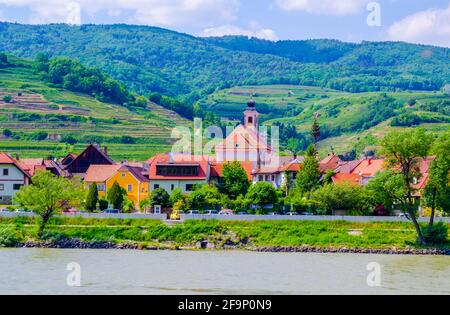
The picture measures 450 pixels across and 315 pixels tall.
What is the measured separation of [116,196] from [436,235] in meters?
20.3

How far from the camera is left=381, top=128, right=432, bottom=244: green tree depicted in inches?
2130

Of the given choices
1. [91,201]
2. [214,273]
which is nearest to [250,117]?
[91,201]

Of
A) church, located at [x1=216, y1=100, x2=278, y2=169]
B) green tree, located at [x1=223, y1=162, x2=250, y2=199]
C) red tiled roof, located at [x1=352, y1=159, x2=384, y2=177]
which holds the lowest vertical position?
green tree, located at [x1=223, y1=162, x2=250, y2=199]

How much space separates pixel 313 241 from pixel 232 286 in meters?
19.1

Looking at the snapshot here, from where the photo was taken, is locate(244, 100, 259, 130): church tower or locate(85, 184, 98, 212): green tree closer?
locate(85, 184, 98, 212): green tree

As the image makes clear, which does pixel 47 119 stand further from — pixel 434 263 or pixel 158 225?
pixel 434 263

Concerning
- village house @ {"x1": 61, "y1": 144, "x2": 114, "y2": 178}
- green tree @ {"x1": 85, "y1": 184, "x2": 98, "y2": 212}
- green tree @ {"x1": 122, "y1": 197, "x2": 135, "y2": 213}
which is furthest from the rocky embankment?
village house @ {"x1": 61, "y1": 144, "x2": 114, "y2": 178}

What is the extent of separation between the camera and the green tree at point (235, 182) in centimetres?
6644

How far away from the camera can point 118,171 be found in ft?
231

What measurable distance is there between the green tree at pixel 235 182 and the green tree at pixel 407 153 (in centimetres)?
1376

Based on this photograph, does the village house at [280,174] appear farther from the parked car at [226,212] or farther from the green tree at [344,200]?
the parked car at [226,212]

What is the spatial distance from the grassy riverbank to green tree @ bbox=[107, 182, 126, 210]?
6.11m

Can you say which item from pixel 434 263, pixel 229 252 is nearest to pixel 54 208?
pixel 229 252

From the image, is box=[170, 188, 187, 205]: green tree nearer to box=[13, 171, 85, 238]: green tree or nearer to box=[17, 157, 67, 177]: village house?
box=[13, 171, 85, 238]: green tree
